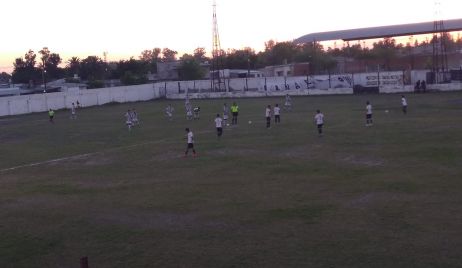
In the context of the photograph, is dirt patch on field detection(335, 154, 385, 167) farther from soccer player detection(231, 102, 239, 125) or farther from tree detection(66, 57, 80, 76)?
tree detection(66, 57, 80, 76)

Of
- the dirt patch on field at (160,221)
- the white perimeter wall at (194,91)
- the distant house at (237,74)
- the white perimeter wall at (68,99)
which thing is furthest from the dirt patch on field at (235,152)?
the distant house at (237,74)

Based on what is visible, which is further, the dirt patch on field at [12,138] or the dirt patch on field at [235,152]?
the dirt patch on field at [12,138]

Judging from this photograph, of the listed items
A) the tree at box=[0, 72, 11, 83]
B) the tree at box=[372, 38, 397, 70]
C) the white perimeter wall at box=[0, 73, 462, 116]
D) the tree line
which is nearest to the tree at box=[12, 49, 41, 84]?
the tree line

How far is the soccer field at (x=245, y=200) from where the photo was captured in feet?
39.1

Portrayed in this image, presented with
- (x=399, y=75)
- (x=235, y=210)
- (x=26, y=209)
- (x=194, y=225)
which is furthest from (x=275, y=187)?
(x=399, y=75)

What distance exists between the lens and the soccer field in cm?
1191

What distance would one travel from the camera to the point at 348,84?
64.7 metres

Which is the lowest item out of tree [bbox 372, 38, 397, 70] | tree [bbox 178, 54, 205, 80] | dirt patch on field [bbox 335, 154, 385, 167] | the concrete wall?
dirt patch on field [bbox 335, 154, 385, 167]

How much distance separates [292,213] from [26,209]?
328 inches

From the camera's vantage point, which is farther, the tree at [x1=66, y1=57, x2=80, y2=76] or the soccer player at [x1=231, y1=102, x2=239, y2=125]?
the tree at [x1=66, y1=57, x2=80, y2=76]

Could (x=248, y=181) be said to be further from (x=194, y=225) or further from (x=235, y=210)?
(x=194, y=225)

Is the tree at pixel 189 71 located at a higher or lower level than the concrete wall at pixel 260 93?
higher

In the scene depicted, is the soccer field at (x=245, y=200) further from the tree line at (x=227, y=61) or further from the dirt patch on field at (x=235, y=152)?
the tree line at (x=227, y=61)

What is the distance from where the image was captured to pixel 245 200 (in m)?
16.3
